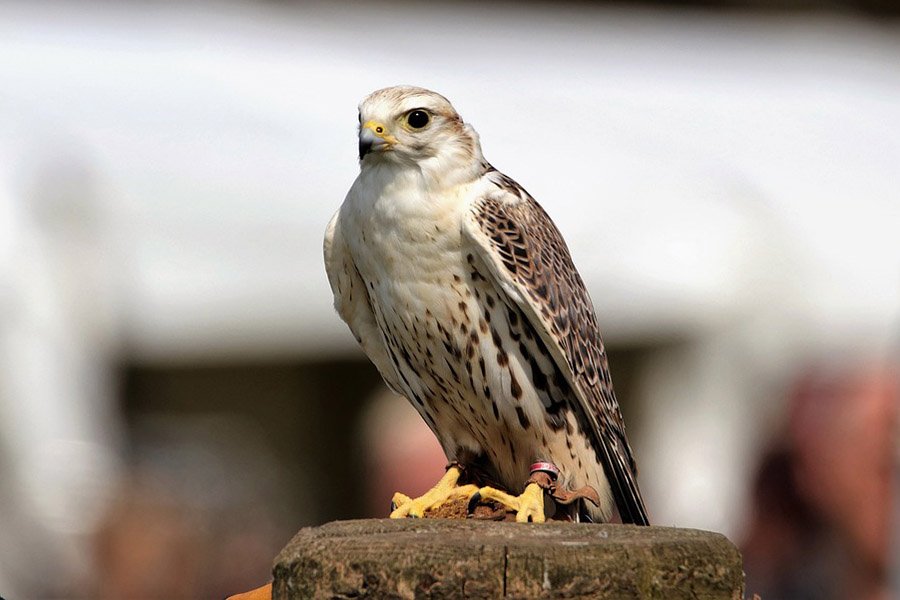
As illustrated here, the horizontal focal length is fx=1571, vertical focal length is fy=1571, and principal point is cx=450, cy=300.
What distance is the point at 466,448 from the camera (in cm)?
435

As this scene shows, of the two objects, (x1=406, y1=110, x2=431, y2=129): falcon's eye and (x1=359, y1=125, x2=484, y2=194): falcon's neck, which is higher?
(x1=406, y1=110, x2=431, y2=129): falcon's eye

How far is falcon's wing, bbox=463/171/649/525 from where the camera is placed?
4.09 meters

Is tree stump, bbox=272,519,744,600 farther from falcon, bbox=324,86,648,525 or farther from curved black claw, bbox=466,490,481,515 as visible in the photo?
falcon, bbox=324,86,648,525

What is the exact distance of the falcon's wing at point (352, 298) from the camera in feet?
14.2

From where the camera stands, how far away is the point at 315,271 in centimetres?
1002

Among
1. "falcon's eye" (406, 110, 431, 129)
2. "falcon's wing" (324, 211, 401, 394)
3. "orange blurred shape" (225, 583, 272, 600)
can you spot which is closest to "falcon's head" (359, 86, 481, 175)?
"falcon's eye" (406, 110, 431, 129)

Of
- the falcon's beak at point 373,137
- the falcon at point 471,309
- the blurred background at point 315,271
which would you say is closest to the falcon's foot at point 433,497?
the falcon at point 471,309

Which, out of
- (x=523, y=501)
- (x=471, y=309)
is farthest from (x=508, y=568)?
(x=471, y=309)

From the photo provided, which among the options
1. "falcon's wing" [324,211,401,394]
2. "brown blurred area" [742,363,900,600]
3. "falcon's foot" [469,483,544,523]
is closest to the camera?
"falcon's foot" [469,483,544,523]

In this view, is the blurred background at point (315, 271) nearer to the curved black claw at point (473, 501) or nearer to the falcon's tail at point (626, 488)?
the falcon's tail at point (626, 488)

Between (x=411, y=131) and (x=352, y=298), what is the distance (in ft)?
1.78

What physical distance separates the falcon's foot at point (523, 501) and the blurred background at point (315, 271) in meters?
3.59

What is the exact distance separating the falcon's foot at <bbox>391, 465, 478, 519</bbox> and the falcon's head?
32.7 inches

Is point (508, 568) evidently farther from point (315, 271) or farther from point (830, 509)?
point (315, 271)
